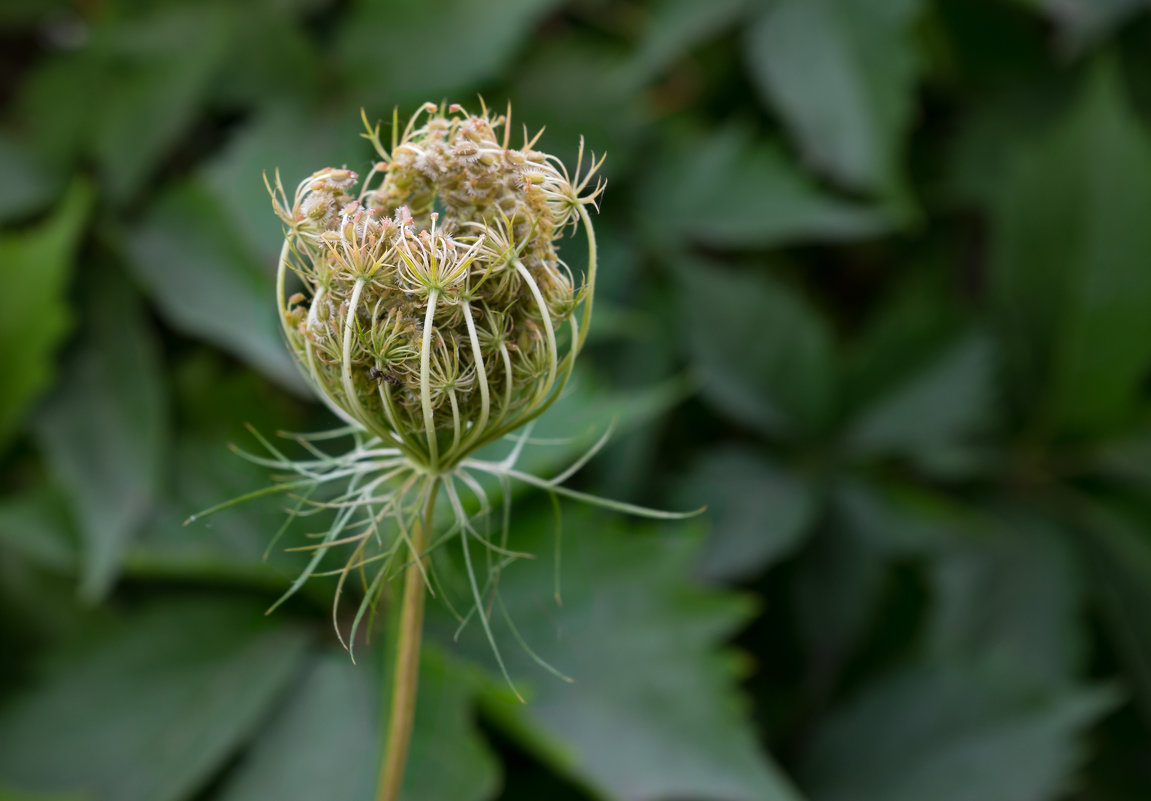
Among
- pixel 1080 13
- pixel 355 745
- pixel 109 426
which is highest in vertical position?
pixel 1080 13

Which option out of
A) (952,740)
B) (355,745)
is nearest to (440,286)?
(355,745)

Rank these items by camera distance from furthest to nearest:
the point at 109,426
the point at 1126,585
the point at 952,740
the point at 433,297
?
the point at 1126,585 < the point at 952,740 < the point at 109,426 < the point at 433,297

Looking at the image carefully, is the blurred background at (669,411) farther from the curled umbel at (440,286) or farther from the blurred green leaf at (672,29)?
the curled umbel at (440,286)

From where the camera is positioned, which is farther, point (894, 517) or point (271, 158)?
point (894, 517)

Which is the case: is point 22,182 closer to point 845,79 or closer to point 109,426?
point 109,426

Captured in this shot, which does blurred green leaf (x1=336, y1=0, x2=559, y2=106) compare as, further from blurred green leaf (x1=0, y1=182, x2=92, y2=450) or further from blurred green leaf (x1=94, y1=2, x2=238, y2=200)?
blurred green leaf (x1=0, y1=182, x2=92, y2=450)

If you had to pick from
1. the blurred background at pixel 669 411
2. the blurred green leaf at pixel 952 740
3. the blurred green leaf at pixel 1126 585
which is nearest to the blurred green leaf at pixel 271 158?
the blurred background at pixel 669 411

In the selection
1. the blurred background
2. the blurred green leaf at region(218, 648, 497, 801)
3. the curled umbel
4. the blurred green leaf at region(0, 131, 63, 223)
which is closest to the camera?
the curled umbel

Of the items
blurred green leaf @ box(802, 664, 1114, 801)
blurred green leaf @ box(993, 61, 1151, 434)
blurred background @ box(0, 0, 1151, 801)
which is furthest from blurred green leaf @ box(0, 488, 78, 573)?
blurred green leaf @ box(993, 61, 1151, 434)
